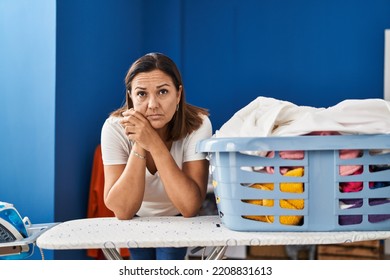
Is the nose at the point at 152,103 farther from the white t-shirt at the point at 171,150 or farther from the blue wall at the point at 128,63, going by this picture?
the blue wall at the point at 128,63

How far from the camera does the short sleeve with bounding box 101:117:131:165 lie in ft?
4.73

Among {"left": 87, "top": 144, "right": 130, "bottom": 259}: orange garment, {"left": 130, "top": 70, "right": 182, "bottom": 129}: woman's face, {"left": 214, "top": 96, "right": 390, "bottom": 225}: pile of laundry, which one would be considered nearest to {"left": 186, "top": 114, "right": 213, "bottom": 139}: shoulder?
{"left": 130, "top": 70, "right": 182, "bottom": 129}: woman's face

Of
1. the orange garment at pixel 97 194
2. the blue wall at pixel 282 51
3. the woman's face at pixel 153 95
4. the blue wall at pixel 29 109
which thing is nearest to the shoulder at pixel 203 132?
the woman's face at pixel 153 95

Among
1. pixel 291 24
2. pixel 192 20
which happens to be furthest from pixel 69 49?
pixel 291 24

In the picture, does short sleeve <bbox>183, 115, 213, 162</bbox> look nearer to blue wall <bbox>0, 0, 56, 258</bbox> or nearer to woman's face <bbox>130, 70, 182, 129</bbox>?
woman's face <bbox>130, 70, 182, 129</bbox>

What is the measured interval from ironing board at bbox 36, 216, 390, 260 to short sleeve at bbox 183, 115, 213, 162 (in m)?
0.30

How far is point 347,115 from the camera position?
1021mm

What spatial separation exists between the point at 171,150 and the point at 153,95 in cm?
25

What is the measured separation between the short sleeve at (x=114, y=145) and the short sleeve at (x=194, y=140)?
0.18 meters

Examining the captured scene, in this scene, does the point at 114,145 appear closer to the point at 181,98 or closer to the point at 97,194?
the point at 181,98

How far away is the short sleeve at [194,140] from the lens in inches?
55.3

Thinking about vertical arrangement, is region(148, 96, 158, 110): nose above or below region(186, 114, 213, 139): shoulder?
above

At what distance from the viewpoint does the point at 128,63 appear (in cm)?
349
